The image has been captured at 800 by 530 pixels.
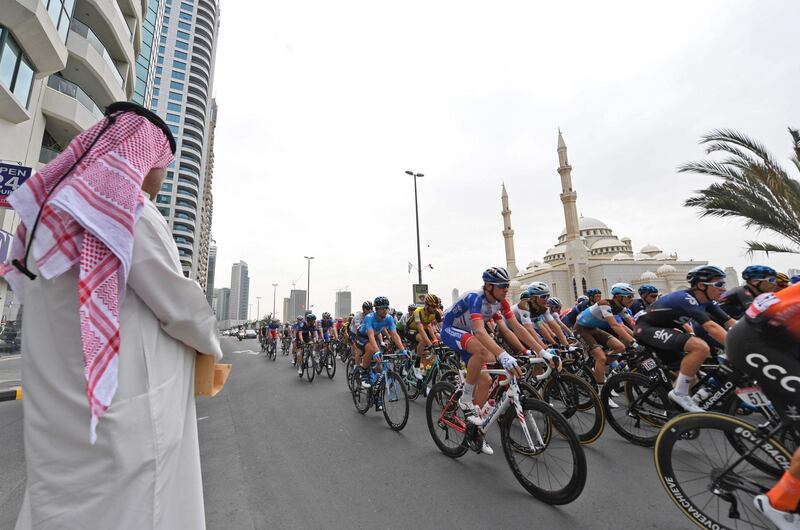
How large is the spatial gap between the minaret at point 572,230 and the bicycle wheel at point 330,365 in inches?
1940

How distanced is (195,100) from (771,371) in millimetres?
89515

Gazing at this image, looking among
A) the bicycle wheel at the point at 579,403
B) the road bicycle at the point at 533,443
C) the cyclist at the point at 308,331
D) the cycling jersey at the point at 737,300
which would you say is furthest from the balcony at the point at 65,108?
the cycling jersey at the point at 737,300

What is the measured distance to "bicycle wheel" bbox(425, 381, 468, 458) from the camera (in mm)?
4039

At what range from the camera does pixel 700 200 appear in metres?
9.89

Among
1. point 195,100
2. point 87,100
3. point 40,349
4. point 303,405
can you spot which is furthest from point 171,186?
point 40,349

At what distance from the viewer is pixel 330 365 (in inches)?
408

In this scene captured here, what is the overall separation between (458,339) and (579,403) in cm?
165

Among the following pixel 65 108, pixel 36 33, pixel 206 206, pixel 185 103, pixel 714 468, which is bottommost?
pixel 714 468

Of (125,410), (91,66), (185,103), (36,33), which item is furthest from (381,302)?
(185,103)

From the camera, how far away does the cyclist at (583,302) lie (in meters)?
7.16

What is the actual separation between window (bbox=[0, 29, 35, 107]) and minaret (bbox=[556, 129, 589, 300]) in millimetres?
53425

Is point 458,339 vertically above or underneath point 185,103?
underneath

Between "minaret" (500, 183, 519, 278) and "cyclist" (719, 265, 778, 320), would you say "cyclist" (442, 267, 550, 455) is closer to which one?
"cyclist" (719, 265, 778, 320)

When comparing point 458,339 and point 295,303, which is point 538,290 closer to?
point 458,339
